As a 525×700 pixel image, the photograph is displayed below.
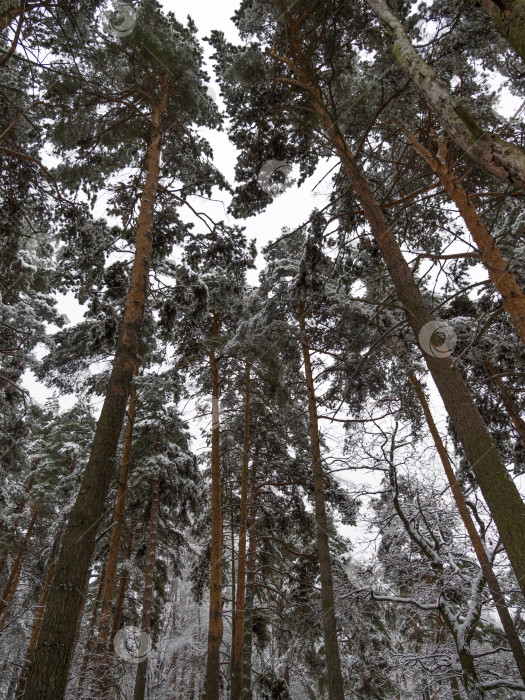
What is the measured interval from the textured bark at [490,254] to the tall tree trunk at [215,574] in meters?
7.38

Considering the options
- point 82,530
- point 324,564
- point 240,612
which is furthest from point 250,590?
point 82,530

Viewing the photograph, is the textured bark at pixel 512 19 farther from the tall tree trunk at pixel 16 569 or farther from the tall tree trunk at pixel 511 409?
the tall tree trunk at pixel 16 569

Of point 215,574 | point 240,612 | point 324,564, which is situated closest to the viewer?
point 324,564

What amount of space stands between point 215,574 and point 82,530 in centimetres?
588

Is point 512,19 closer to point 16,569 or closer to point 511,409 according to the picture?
point 511,409

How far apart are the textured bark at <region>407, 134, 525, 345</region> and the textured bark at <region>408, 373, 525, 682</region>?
4.86 meters

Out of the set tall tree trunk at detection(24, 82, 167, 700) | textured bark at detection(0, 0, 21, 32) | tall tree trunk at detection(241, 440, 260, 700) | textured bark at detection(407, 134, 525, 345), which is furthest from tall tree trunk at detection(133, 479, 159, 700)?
textured bark at detection(0, 0, 21, 32)

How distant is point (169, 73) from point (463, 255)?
746 cm

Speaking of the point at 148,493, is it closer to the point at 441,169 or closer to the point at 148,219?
the point at 148,219

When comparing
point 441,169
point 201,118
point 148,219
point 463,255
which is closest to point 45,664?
point 463,255

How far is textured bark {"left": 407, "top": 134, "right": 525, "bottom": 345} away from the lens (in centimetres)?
442

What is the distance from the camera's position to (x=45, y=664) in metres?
3.73

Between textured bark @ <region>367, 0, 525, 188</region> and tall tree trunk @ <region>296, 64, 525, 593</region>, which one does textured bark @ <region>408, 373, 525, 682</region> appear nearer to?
tall tree trunk @ <region>296, 64, 525, 593</region>

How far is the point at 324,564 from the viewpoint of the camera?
823 cm
